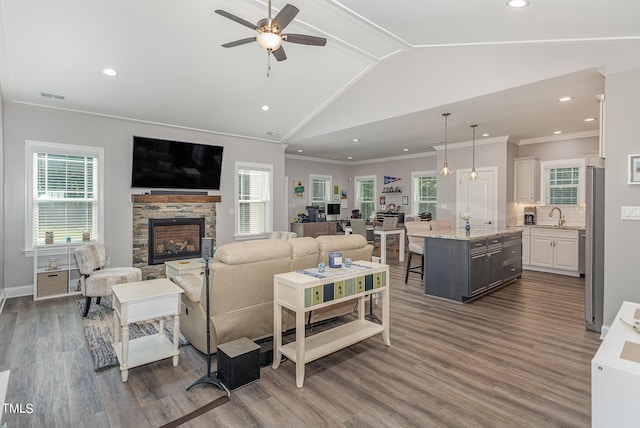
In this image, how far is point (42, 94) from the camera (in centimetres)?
467

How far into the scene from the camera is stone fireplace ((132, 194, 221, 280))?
19.3 ft

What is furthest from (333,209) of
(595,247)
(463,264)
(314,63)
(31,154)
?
(595,247)

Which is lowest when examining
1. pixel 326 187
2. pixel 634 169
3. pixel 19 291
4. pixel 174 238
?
pixel 19 291

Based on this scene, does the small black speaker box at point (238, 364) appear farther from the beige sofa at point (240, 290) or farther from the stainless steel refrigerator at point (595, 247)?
the stainless steel refrigerator at point (595, 247)

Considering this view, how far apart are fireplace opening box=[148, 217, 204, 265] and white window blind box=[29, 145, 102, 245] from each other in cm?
86

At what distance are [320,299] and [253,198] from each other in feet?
16.8

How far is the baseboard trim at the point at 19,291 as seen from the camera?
192 inches

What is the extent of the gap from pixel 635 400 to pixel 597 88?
13.7ft

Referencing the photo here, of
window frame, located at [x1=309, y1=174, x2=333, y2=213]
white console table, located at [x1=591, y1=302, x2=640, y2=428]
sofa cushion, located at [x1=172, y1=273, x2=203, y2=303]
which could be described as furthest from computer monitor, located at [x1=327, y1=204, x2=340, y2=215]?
white console table, located at [x1=591, y1=302, x2=640, y2=428]

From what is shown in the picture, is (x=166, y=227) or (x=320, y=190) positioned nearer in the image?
(x=166, y=227)

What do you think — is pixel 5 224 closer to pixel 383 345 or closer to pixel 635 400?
pixel 383 345

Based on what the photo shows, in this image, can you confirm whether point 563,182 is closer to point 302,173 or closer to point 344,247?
point 344,247

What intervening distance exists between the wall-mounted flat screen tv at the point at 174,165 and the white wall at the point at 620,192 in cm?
593

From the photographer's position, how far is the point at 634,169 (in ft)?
10.5
